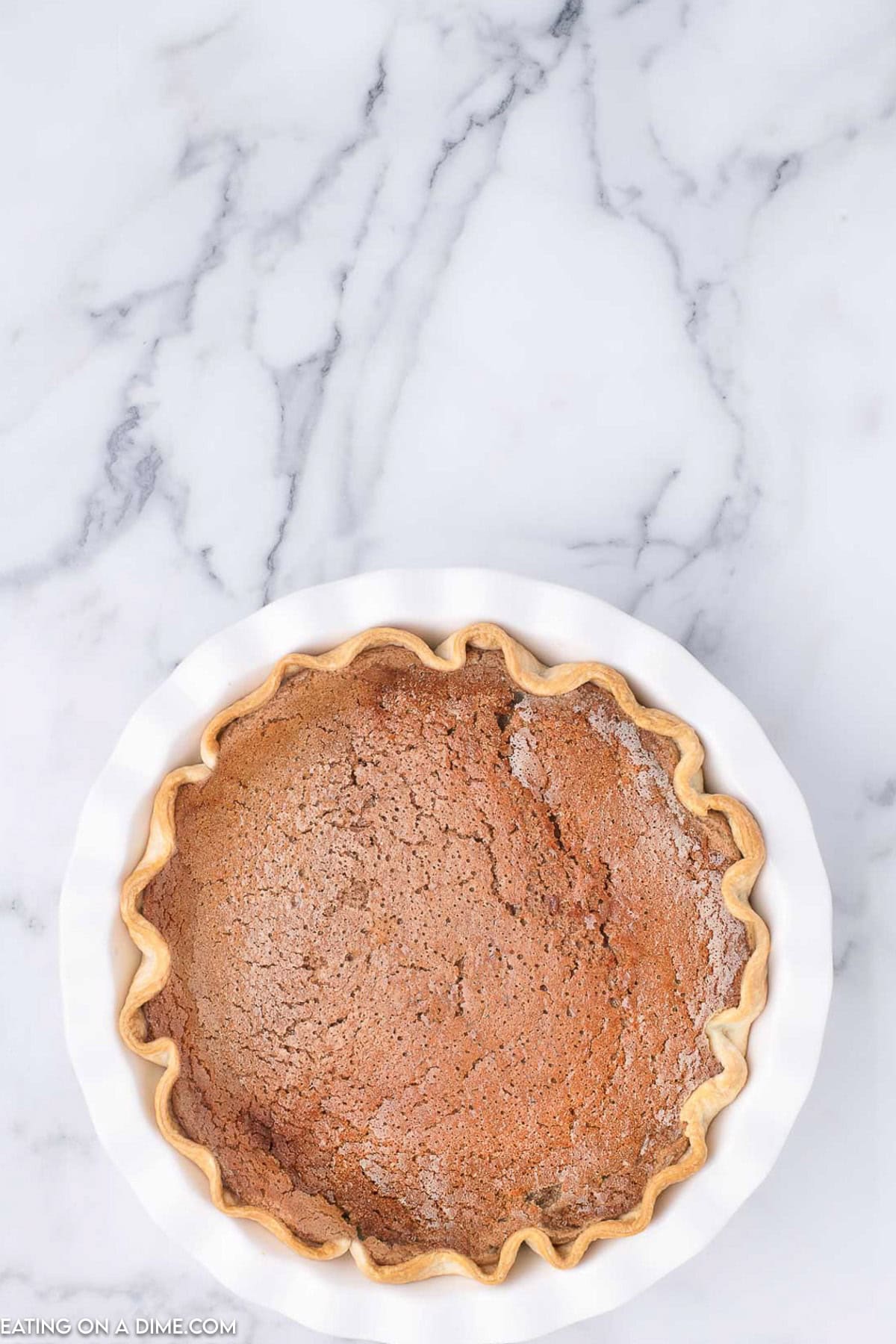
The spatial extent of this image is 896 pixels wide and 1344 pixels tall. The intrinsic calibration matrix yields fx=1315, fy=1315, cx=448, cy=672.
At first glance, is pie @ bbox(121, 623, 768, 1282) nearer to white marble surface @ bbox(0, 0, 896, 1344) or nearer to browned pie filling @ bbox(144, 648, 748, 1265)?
browned pie filling @ bbox(144, 648, 748, 1265)

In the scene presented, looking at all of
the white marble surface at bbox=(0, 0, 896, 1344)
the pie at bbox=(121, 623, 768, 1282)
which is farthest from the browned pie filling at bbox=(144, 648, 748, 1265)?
the white marble surface at bbox=(0, 0, 896, 1344)

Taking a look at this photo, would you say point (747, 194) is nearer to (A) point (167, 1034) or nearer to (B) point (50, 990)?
(A) point (167, 1034)

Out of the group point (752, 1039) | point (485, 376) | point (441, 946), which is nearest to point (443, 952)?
point (441, 946)

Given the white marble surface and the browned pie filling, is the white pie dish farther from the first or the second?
the white marble surface

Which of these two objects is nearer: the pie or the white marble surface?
the pie

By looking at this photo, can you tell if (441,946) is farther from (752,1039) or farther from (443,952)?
(752,1039)

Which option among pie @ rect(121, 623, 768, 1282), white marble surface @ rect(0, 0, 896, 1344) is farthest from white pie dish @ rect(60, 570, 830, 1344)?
white marble surface @ rect(0, 0, 896, 1344)
